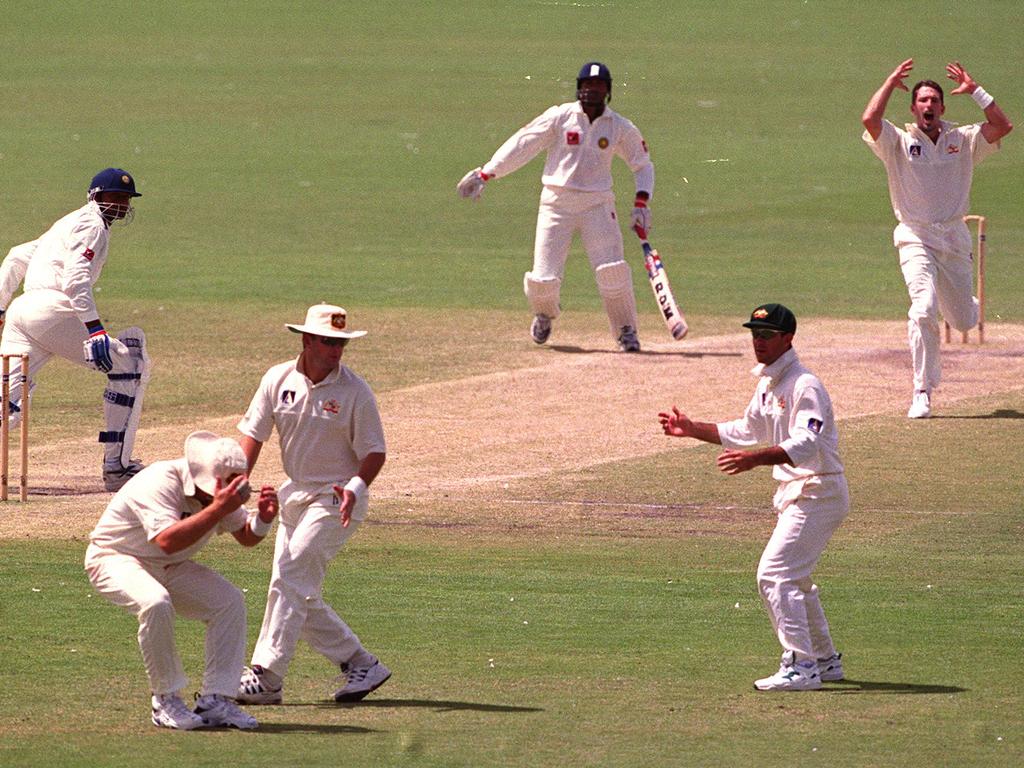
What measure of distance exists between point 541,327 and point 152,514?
1278 cm

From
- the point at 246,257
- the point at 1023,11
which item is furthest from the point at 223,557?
the point at 1023,11

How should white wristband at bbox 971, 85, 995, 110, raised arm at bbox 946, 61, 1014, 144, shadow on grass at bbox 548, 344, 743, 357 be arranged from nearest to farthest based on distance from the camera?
raised arm at bbox 946, 61, 1014, 144
white wristband at bbox 971, 85, 995, 110
shadow on grass at bbox 548, 344, 743, 357

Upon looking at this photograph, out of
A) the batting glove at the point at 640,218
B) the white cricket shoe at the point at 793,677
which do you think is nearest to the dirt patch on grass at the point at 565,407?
the batting glove at the point at 640,218

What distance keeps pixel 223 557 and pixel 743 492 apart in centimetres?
402

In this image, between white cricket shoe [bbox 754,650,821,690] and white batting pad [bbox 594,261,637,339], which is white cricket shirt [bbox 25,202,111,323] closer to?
white cricket shoe [bbox 754,650,821,690]

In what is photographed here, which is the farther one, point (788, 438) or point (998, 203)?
point (998, 203)

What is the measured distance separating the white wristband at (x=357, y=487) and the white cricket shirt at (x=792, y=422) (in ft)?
6.14

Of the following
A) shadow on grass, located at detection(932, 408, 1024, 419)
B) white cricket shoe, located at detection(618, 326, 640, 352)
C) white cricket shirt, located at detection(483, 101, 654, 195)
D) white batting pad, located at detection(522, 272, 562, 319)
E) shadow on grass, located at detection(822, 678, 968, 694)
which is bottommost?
shadow on grass, located at detection(822, 678, 968, 694)

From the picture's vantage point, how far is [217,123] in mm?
41594

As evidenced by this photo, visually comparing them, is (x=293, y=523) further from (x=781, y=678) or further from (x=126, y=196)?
(x=126, y=196)

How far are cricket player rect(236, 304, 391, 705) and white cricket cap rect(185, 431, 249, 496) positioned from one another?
2.43ft

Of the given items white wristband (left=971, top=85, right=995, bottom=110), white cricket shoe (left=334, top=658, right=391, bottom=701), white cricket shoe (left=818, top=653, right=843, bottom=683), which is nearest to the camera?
white cricket shoe (left=334, top=658, right=391, bottom=701)

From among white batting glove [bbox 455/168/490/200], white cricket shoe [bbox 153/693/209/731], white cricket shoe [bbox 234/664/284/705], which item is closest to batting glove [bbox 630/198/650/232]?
white batting glove [bbox 455/168/490/200]

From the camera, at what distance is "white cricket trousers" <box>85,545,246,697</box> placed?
368 inches
